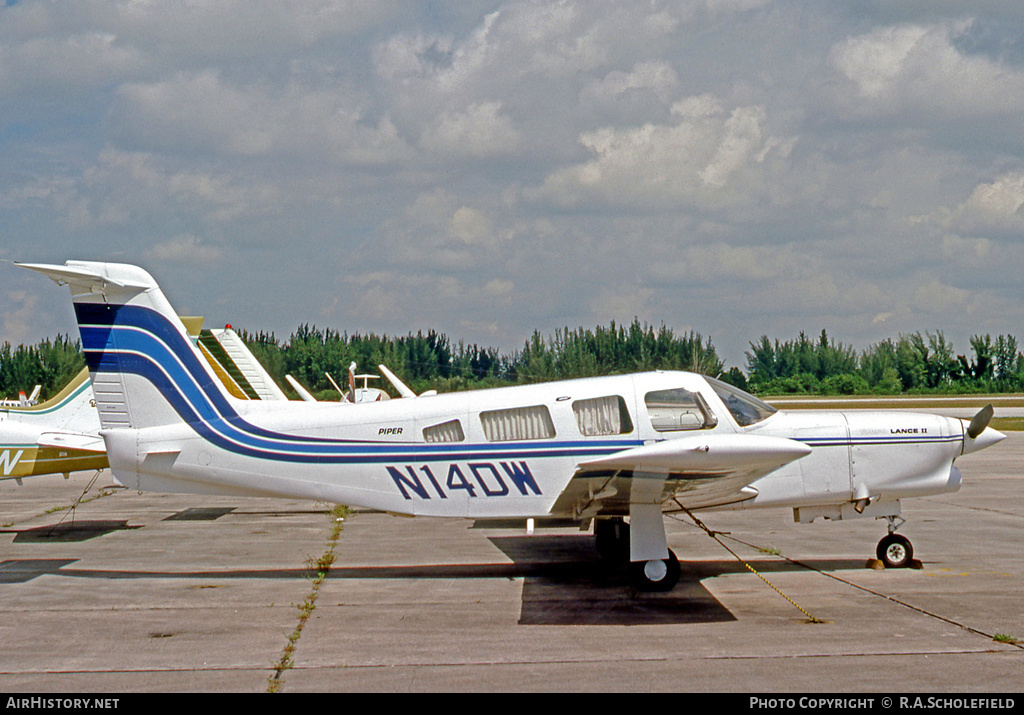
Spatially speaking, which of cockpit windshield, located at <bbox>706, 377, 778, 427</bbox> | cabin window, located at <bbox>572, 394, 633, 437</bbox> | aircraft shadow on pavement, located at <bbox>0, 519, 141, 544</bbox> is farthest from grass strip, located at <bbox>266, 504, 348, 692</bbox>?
cockpit windshield, located at <bbox>706, 377, 778, 427</bbox>

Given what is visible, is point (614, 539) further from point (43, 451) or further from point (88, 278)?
point (43, 451)

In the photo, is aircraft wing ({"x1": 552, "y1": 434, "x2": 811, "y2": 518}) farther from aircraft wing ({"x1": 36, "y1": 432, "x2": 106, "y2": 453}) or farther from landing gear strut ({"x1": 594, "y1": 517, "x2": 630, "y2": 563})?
aircraft wing ({"x1": 36, "y1": 432, "x2": 106, "y2": 453})

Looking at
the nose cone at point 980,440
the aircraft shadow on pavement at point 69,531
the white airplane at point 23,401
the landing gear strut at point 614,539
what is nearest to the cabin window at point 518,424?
the landing gear strut at point 614,539

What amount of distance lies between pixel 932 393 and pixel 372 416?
74.9 metres

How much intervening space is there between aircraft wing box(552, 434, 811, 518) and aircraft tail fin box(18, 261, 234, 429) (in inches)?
161

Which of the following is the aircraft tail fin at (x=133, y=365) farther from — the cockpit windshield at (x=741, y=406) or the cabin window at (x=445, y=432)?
the cockpit windshield at (x=741, y=406)

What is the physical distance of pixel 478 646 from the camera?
712 cm

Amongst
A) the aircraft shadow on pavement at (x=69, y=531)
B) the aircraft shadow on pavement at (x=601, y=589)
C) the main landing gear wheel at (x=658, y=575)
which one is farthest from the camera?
the aircraft shadow on pavement at (x=69, y=531)

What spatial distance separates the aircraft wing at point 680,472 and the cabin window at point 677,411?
0.66 meters

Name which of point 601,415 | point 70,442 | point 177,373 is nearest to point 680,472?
point 601,415

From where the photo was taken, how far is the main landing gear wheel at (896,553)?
32.8ft

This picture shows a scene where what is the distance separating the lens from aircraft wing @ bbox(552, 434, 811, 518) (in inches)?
311

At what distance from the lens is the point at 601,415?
9.24m

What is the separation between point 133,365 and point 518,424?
14.2ft
